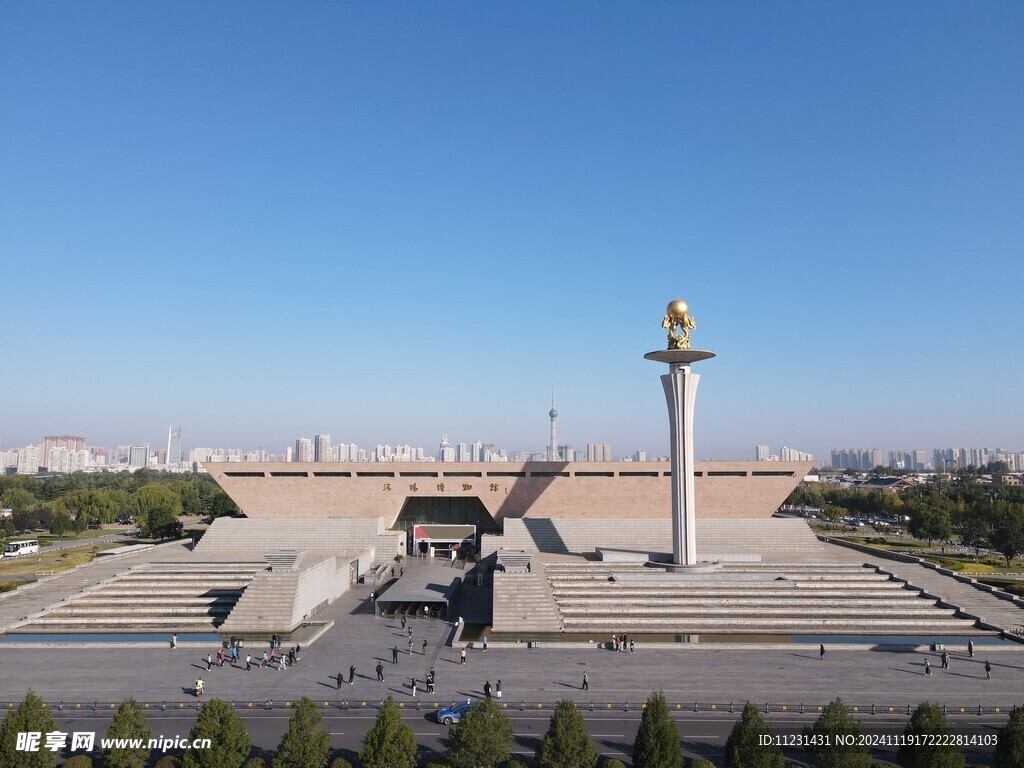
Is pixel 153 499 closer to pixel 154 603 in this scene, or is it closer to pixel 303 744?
pixel 154 603

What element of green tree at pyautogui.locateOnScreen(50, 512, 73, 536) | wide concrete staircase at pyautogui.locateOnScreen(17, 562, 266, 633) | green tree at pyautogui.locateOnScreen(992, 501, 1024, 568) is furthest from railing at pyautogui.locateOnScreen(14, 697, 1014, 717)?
green tree at pyautogui.locateOnScreen(50, 512, 73, 536)

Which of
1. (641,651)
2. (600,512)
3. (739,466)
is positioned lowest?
(641,651)

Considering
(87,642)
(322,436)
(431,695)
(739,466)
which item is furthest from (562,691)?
(322,436)

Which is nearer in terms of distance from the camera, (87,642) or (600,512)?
(87,642)

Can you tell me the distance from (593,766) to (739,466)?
3506 cm

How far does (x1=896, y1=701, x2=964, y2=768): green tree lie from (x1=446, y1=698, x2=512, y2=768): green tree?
9.10 m

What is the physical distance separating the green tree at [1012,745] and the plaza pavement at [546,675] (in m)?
5.44

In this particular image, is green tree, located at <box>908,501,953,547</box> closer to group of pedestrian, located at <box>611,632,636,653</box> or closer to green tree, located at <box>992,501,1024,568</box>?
green tree, located at <box>992,501,1024,568</box>

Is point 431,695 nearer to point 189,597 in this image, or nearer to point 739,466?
point 189,597

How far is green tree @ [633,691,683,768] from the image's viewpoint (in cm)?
1516

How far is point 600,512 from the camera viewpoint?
47.8m

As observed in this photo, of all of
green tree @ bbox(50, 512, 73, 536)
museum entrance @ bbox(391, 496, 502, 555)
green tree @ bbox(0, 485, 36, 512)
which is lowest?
green tree @ bbox(50, 512, 73, 536)

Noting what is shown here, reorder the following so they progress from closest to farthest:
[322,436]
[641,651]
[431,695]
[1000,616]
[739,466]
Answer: [431,695]
[641,651]
[1000,616]
[739,466]
[322,436]

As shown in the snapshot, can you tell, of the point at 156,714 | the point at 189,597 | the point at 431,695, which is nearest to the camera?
the point at 156,714
